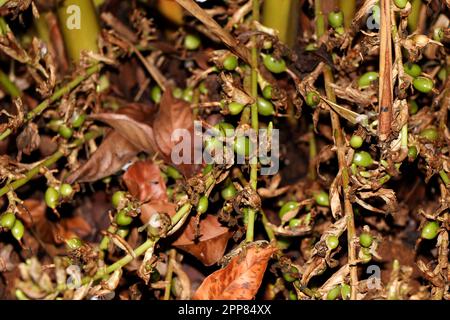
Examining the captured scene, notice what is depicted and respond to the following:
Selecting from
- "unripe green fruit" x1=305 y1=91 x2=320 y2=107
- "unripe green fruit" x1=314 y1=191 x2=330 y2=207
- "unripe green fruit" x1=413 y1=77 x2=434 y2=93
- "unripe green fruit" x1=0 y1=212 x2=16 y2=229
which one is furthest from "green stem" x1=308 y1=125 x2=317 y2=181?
"unripe green fruit" x1=0 y1=212 x2=16 y2=229

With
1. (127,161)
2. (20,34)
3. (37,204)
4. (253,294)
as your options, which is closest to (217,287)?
Answer: (253,294)

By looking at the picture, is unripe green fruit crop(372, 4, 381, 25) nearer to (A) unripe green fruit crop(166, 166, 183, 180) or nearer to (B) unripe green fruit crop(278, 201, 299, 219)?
(B) unripe green fruit crop(278, 201, 299, 219)

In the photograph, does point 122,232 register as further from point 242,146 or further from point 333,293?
point 333,293

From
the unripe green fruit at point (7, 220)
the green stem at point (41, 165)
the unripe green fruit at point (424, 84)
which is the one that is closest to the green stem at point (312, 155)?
the unripe green fruit at point (424, 84)

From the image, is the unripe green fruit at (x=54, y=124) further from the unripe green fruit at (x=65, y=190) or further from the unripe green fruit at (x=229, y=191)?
the unripe green fruit at (x=229, y=191)

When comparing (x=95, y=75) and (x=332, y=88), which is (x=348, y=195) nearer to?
(x=332, y=88)

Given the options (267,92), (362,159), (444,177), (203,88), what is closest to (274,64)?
(267,92)
